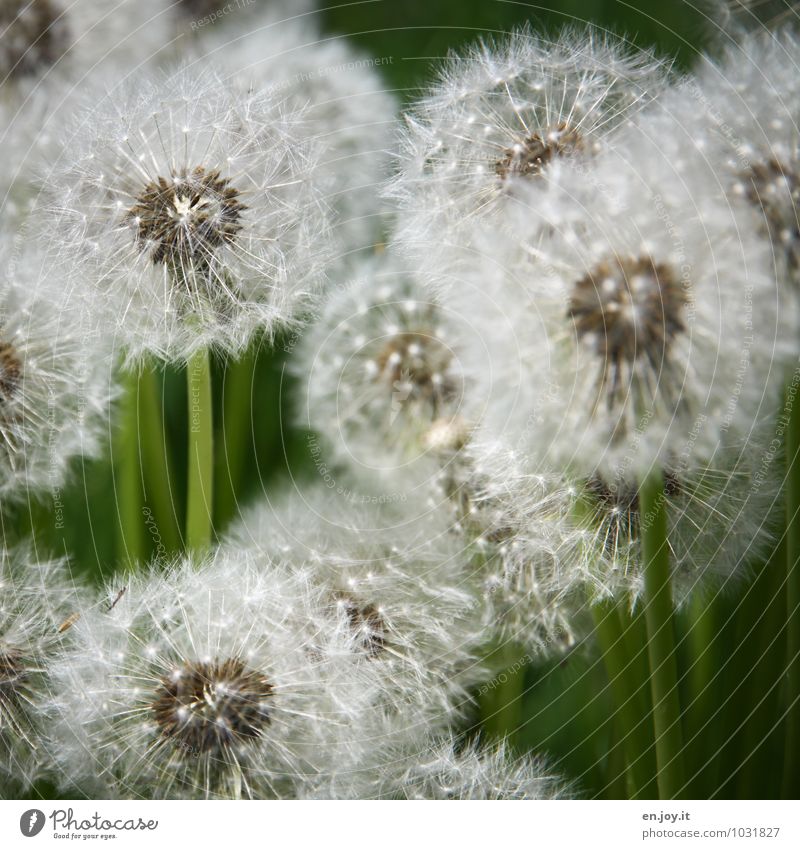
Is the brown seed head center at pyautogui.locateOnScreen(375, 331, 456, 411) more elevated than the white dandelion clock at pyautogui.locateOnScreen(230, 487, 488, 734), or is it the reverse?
the brown seed head center at pyautogui.locateOnScreen(375, 331, 456, 411)

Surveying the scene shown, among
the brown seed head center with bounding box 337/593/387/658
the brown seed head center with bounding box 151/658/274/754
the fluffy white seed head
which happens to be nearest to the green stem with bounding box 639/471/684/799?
the fluffy white seed head

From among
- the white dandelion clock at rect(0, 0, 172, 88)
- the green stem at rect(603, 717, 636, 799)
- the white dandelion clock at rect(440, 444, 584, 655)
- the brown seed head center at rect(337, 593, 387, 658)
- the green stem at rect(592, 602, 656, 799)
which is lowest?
the green stem at rect(603, 717, 636, 799)

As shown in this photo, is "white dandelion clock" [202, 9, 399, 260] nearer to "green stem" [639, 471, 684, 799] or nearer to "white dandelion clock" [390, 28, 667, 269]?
"white dandelion clock" [390, 28, 667, 269]

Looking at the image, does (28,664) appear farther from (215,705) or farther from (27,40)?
(27,40)

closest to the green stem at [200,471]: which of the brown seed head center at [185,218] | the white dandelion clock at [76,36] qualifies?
the brown seed head center at [185,218]

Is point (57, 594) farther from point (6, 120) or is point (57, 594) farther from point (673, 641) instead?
point (673, 641)

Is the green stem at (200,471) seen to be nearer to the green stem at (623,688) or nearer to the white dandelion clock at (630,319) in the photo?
the white dandelion clock at (630,319)
